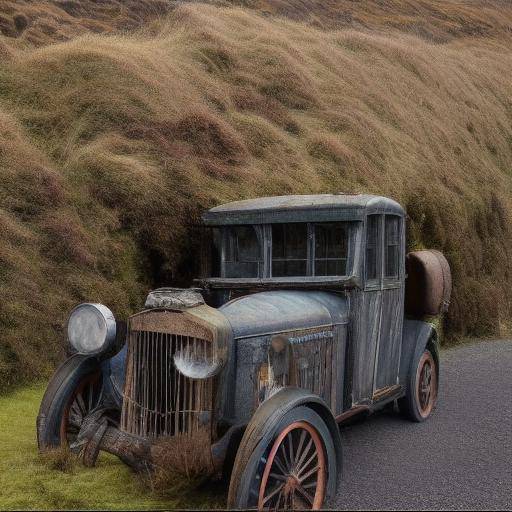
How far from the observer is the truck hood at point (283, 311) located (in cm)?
433

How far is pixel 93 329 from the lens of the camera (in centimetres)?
466

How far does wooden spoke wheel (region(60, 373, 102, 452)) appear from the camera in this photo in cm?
483

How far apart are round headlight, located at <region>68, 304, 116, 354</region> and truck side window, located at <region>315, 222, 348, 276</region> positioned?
177cm

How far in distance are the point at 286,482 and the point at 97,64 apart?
964 cm

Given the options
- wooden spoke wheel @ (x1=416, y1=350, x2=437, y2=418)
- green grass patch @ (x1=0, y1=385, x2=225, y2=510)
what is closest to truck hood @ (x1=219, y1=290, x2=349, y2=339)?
green grass patch @ (x1=0, y1=385, x2=225, y2=510)

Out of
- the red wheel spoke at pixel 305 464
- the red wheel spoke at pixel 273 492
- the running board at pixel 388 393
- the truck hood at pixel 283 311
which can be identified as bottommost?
the running board at pixel 388 393

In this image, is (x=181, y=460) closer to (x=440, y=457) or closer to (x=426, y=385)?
(x=440, y=457)

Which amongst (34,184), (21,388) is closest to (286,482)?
(21,388)

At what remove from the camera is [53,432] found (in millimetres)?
4777

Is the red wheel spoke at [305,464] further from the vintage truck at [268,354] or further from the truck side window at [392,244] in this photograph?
the truck side window at [392,244]

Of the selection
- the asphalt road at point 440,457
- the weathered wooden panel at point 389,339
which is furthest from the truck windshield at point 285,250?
the asphalt road at point 440,457

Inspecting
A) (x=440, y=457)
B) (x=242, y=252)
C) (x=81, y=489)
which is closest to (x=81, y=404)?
(x=81, y=489)

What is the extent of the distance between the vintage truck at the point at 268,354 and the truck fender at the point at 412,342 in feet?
0.04

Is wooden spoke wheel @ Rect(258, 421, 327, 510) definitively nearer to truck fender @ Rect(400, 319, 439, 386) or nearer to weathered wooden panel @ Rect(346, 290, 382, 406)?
weathered wooden panel @ Rect(346, 290, 382, 406)
